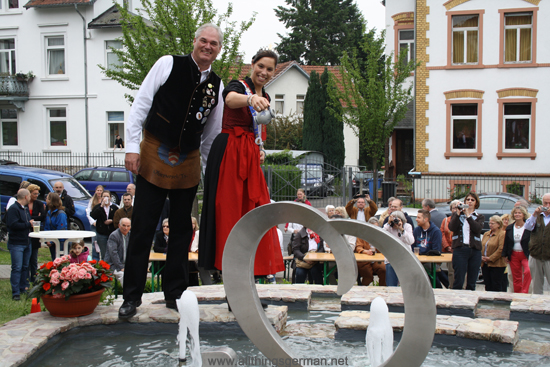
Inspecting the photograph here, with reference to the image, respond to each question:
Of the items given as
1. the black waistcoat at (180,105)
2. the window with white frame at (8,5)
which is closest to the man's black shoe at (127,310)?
the black waistcoat at (180,105)

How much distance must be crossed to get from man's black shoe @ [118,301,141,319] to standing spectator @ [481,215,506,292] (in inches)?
220

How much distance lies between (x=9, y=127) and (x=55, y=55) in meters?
4.55

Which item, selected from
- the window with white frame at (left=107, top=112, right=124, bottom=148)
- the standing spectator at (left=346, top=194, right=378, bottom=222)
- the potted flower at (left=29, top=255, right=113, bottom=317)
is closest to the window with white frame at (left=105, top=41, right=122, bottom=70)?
the window with white frame at (left=107, top=112, right=124, bottom=148)

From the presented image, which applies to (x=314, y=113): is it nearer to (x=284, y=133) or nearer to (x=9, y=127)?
(x=284, y=133)

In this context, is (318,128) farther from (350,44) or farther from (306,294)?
(306,294)

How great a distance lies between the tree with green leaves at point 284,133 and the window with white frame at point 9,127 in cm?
1396

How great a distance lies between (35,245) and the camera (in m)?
8.60

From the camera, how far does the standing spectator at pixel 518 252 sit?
7824 mm

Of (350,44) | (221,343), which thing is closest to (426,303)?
(221,343)

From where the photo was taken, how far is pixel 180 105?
414cm

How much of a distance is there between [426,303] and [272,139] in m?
30.3

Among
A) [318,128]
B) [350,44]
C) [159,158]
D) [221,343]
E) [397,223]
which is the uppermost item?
[350,44]

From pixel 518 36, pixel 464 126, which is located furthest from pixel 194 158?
pixel 518 36

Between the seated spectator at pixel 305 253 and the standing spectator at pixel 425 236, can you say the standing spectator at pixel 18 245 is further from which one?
the standing spectator at pixel 425 236
